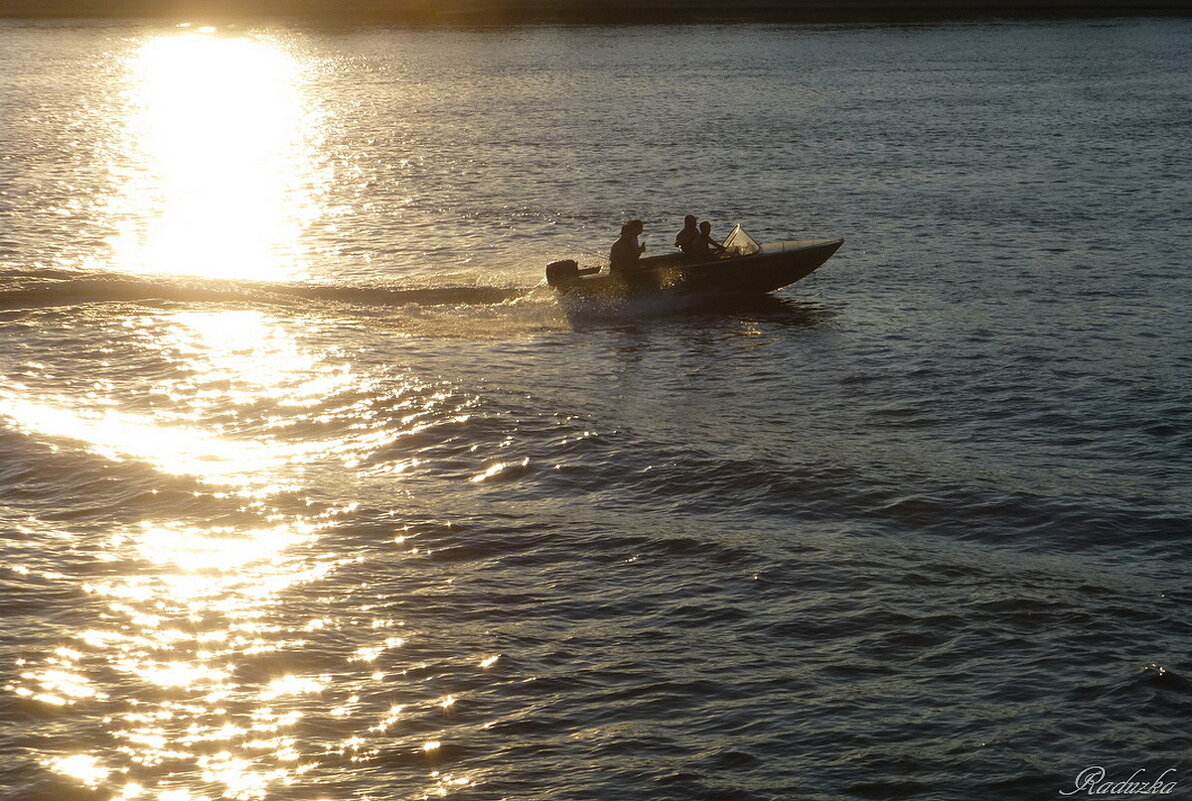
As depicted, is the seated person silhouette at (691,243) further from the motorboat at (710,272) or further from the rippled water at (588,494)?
the rippled water at (588,494)

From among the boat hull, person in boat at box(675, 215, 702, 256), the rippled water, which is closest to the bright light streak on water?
the rippled water

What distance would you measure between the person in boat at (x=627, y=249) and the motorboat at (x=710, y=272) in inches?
4.8

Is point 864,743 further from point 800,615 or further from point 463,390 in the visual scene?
point 463,390

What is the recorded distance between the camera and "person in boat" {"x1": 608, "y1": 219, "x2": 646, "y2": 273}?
2936 centimetres

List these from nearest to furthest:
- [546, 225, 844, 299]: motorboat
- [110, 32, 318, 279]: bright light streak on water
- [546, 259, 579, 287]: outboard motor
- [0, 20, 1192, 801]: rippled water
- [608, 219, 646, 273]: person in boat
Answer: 1. [0, 20, 1192, 801]: rippled water
2. [608, 219, 646, 273]: person in boat
3. [546, 259, 579, 287]: outboard motor
4. [546, 225, 844, 299]: motorboat
5. [110, 32, 318, 279]: bright light streak on water

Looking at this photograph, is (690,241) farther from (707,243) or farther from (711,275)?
(711,275)

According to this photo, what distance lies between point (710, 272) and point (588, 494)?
1114cm

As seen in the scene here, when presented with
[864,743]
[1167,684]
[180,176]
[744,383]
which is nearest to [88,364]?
[744,383]

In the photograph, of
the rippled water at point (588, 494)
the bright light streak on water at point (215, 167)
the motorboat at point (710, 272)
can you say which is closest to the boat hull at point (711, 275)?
the motorboat at point (710, 272)

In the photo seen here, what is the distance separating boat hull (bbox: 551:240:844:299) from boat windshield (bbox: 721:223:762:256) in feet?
0.54

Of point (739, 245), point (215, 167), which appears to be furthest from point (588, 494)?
point (215, 167)

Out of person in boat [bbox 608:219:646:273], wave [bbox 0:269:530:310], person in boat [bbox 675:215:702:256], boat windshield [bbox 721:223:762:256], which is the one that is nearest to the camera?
person in boat [bbox 608:219:646:273]

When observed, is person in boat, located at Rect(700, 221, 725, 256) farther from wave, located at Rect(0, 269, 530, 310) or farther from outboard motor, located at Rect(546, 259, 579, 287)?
wave, located at Rect(0, 269, 530, 310)

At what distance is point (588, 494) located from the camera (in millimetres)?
20188
